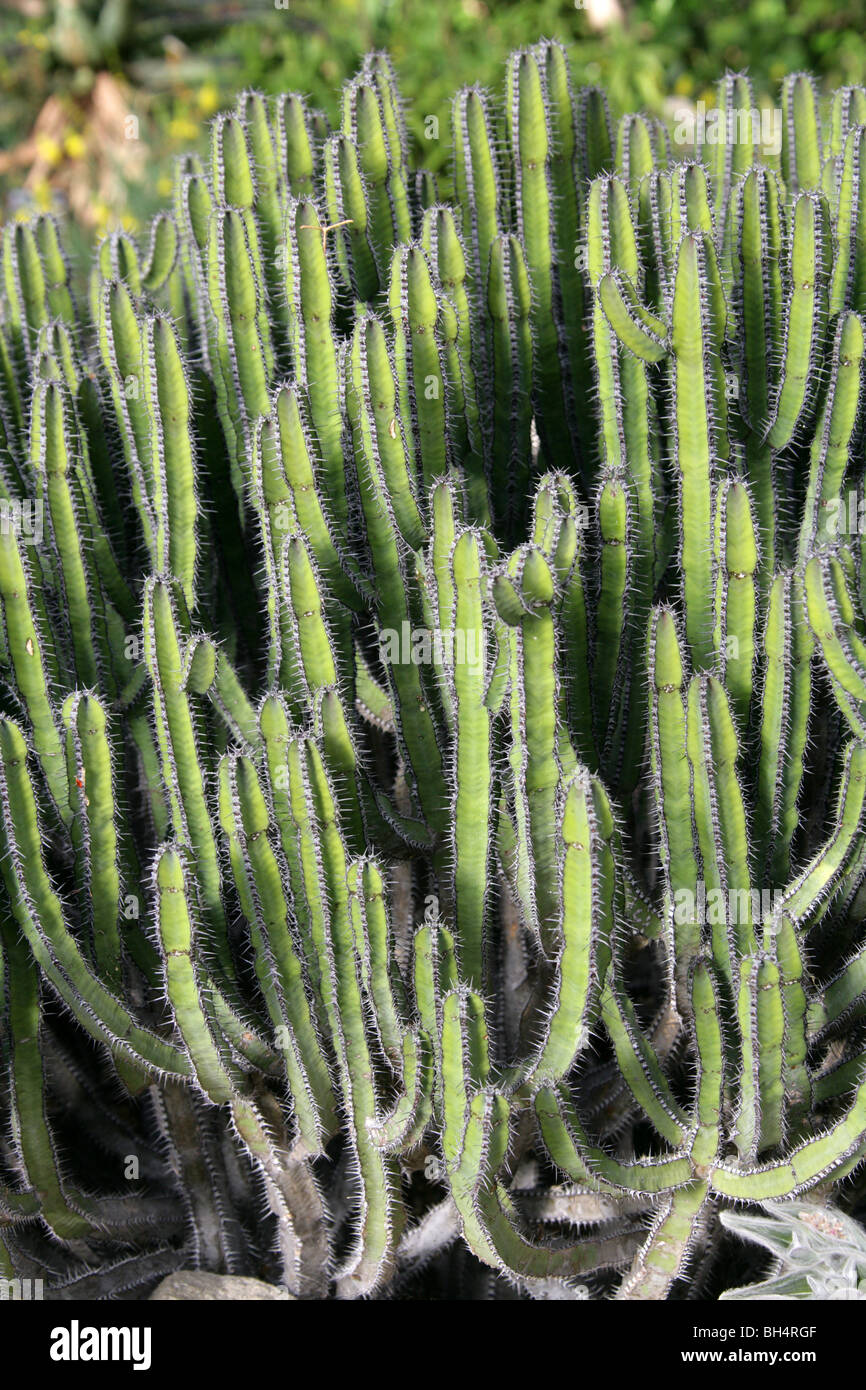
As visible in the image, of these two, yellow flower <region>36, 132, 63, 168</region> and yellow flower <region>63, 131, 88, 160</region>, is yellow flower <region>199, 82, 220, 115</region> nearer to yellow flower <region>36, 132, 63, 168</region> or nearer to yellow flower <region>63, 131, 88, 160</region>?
yellow flower <region>63, 131, 88, 160</region>

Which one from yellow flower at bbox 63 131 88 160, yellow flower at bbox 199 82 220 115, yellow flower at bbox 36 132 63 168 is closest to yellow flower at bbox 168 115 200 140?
yellow flower at bbox 199 82 220 115

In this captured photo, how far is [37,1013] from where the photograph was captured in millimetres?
2559

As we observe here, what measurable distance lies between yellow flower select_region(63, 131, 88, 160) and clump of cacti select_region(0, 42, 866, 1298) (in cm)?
615

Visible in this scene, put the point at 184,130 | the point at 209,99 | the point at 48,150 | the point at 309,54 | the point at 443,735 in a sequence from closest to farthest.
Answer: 1. the point at 443,735
2. the point at 309,54
3. the point at 184,130
4. the point at 209,99
5. the point at 48,150

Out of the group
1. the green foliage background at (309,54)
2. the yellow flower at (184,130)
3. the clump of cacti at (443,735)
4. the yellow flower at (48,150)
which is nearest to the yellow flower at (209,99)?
the green foliage background at (309,54)

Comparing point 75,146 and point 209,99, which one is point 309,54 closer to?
point 209,99

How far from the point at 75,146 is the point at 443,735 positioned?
731 cm

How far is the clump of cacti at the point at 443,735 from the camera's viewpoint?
232 centimetres

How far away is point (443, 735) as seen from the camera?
104 inches

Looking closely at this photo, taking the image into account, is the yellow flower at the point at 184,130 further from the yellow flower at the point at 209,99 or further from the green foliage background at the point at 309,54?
the yellow flower at the point at 209,99

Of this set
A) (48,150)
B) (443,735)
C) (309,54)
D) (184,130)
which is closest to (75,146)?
(48,150)

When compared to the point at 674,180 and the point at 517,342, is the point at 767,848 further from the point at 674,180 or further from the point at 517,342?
the point at 674,180

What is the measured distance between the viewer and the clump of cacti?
2.32 meters
